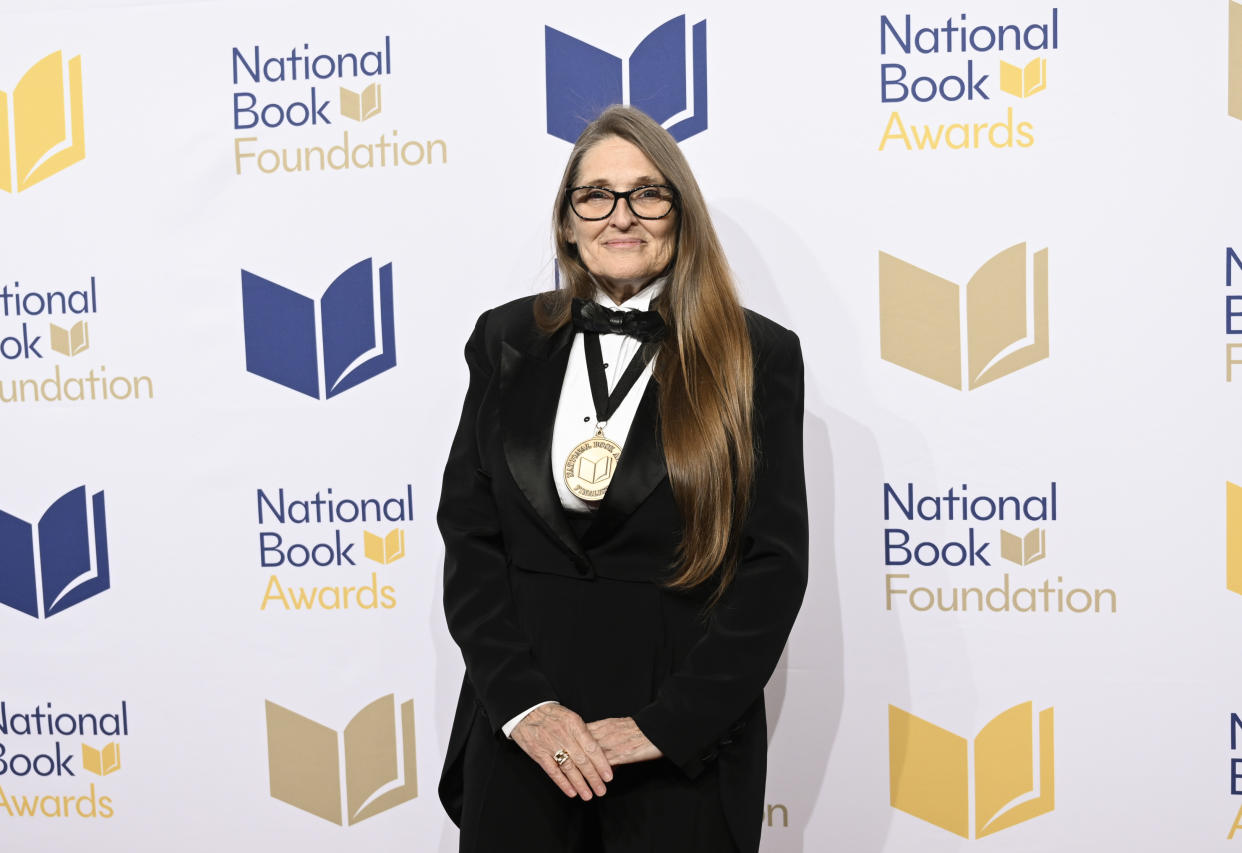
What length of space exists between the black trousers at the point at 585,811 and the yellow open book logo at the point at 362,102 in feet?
4.31

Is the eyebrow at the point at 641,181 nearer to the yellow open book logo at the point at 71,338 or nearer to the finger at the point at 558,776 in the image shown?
the finger at the point at 558,776

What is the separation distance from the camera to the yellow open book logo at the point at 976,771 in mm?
2260

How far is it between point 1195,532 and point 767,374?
1.09 meters

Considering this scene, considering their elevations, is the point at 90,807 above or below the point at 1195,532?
below

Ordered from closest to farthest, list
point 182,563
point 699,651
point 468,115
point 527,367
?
point 699,651 → point 527,367 → point 468,115 → point 182,563

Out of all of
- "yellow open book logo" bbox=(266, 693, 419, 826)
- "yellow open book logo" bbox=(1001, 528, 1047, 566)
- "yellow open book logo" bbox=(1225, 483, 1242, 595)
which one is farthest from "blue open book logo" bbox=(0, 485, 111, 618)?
"yellow open book logo" bbox=(1225, 483, 1242, 595)

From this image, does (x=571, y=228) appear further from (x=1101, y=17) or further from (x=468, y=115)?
(x=1101, y=17)

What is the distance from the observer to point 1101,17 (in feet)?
6.97

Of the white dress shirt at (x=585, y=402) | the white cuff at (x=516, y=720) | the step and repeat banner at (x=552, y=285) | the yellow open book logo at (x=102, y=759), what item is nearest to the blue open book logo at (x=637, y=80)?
the step and repeat banner at (x=552, y=285)

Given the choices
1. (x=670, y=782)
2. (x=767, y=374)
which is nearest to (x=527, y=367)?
(x=767, y=374)

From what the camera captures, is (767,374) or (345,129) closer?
(767,374)


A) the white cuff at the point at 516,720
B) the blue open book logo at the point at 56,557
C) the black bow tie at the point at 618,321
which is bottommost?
the white cuff at the point at 516,720

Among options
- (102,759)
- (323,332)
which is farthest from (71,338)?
(102,759)

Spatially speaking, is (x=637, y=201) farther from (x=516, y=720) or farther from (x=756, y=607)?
(x=516, y=720)
